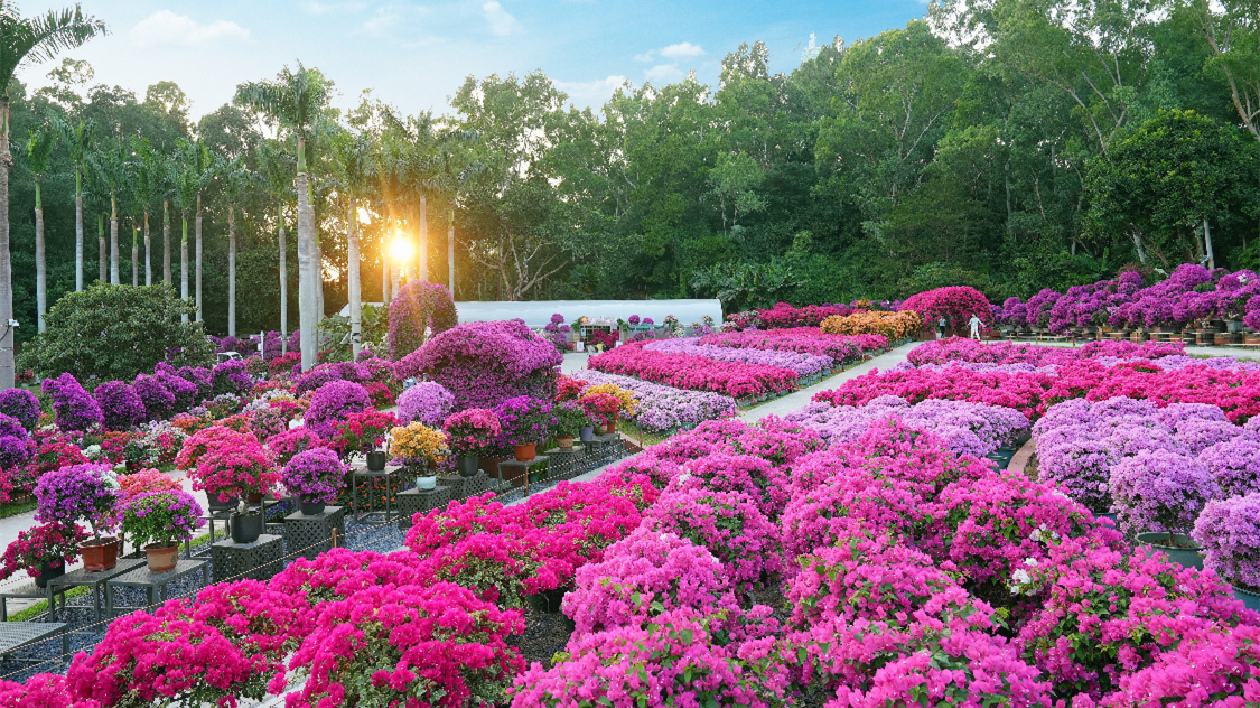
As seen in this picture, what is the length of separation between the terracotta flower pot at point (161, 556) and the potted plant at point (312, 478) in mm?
1452

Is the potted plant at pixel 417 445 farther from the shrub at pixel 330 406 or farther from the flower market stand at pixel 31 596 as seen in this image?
the flower market stand at pixel 31 596

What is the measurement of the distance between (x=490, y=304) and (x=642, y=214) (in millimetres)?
A: 15272

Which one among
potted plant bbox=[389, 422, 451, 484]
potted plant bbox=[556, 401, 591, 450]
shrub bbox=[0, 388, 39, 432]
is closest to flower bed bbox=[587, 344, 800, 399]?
potted plant bbox=[556, 401, 591, 450]

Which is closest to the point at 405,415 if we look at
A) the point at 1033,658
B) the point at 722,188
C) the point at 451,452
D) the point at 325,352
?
the point at 451,452

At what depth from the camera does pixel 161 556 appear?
619 centimetres

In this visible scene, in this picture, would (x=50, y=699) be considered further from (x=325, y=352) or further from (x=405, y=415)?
(x=325, y=352)

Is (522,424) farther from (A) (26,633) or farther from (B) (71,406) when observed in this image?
(B) (71,406)

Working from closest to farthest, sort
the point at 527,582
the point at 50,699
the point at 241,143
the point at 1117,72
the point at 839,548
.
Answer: the point at 50,699 < the point at 839,548 < the point at 527,582 < the point at 1117,72 < the point at 241,143

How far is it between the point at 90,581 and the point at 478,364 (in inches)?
231

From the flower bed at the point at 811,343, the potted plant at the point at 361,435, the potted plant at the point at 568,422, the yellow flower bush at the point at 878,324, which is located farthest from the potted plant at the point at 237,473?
the yellow flower bush at the point at 878,324

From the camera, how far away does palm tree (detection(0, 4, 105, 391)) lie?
16.8 metres

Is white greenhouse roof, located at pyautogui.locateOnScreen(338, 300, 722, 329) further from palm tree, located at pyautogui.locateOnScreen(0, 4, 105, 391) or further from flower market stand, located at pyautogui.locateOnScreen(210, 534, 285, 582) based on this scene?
flower market stand, located at pyautogui.locateOnScreen(210, 534, 285, 582)

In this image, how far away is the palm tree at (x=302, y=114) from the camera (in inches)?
946

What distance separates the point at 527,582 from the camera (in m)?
4.73
